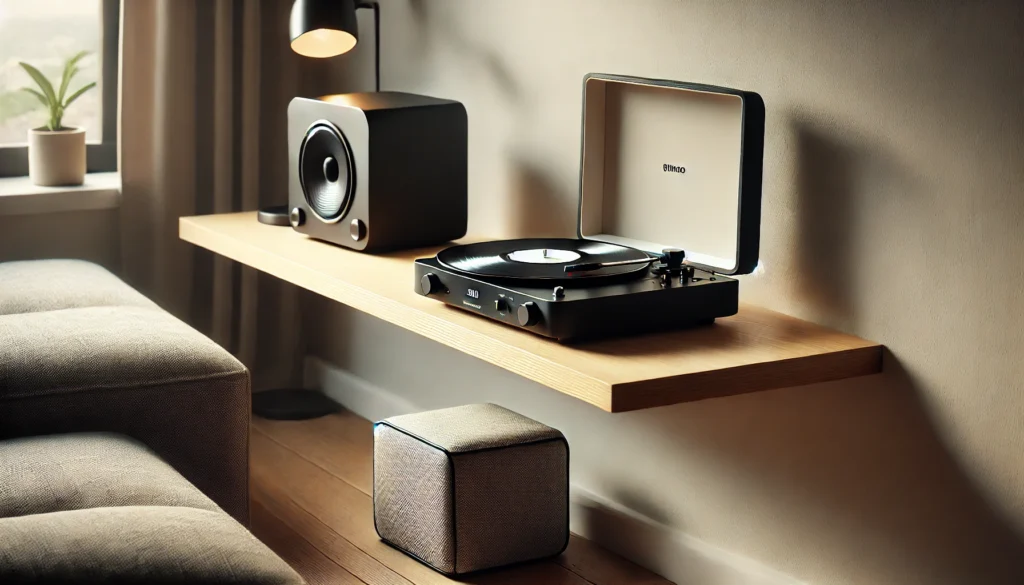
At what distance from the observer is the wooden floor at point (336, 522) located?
2188 millimetres

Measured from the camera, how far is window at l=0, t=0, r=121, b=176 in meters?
2.95

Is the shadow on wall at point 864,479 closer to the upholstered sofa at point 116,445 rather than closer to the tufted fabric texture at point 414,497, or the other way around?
the tufted fabric texture at point 414,497

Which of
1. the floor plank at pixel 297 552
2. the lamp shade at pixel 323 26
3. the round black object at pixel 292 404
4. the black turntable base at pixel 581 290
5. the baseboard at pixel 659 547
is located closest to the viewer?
the black turntable base at pixel 581 290

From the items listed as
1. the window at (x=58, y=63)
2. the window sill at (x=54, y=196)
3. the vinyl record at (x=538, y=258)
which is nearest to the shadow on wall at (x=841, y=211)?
the vinyl record at (x=538, y=258)

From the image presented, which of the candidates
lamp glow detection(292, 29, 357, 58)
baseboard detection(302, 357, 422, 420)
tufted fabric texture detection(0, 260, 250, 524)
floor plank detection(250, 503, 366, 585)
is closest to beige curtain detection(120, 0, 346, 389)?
baseboard detection(302, 357, 422, 420)

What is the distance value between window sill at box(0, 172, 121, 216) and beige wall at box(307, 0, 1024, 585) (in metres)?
1.09

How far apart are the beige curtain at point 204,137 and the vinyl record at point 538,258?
118 cm

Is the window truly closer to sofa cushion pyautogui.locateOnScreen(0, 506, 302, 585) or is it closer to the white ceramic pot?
the white ceramic pot

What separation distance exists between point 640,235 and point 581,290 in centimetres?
37

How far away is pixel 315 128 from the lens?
91.5 inches

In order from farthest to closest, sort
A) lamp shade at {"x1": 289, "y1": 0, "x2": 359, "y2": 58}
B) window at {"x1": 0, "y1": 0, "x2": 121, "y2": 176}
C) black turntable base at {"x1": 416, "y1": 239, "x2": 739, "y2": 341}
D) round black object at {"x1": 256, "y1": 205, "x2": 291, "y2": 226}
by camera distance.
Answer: window at {"x1": 0, "y1": 0, "x2": 121, "y2": 176} → round black object at {"x1": 256, "y1": 205, "x2": 291, "y2": 226} → lamp shade at {"x1": 289, "y1": 0, "x2": 359, "y2": 58} → black turntable base at {"x1": 416, "y1": 239, "x2": 739, "y2": 341}

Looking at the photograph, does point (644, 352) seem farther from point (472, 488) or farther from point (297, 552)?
point (297, 552)

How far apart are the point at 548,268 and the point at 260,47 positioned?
151 centimetres

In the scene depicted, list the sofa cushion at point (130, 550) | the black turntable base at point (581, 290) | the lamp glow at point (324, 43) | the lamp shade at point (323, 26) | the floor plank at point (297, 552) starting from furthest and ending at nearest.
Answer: the lamp glow at point (324, 43)
the lamp shade at point (323, 26)
the floor plank at point (297, 552)
the black turntable base at point (581, 290)
the sofa cushion at point (130, 550)
